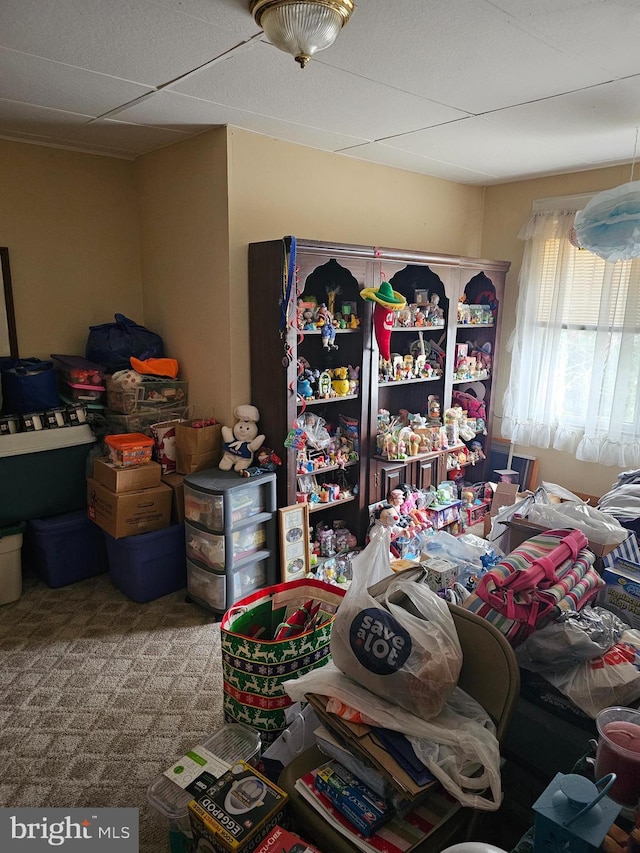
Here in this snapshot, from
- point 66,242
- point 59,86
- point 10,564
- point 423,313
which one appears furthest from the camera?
point 423,313

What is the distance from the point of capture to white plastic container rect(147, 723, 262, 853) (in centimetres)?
149

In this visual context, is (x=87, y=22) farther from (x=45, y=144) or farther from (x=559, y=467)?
(x=559, y=467)

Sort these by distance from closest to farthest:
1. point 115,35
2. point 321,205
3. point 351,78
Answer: point 115,35, point 351,78, point 321,205

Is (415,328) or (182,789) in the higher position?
(415,328)

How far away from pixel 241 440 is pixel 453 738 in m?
2.03

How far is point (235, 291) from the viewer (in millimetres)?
3031

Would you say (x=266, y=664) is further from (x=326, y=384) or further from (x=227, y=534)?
(x=326, y=384)

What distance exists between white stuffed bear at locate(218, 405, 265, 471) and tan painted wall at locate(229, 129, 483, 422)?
12 cm

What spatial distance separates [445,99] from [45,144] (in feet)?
7.58

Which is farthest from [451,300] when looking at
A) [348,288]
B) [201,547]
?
[201,547]

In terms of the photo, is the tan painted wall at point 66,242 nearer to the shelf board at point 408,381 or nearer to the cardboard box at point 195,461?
the cardboard box at point 195,461

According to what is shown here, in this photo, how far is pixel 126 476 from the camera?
118 inches

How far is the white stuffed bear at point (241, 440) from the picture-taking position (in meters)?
3.07

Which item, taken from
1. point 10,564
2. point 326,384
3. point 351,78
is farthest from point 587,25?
point 10,564
